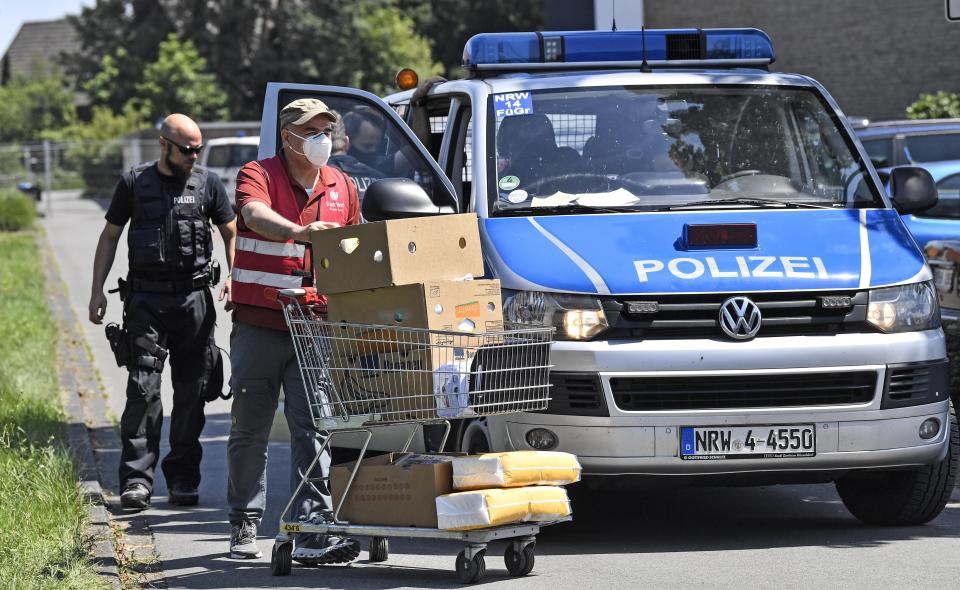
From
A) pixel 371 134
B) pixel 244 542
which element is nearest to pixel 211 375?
pixel 371 134

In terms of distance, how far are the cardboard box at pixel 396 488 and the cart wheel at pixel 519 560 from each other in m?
0.38

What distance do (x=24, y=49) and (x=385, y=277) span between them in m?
84.0

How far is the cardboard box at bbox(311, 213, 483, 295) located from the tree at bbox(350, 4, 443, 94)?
4564cm

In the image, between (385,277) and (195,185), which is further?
(195,185)

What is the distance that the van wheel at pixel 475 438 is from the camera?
6.56m

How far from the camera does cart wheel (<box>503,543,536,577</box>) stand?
19.9 feet

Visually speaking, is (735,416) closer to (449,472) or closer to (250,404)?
(449,472)

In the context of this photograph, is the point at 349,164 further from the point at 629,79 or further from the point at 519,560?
the point at 519,560

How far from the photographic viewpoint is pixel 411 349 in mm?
5672

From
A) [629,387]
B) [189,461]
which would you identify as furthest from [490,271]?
[189,461]

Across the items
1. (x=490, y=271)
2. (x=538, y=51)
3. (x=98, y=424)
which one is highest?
(x=538, y=51)

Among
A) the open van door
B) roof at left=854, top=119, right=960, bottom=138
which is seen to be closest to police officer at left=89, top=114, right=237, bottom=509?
the open van door

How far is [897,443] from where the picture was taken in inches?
258

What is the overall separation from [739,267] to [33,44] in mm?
84245
